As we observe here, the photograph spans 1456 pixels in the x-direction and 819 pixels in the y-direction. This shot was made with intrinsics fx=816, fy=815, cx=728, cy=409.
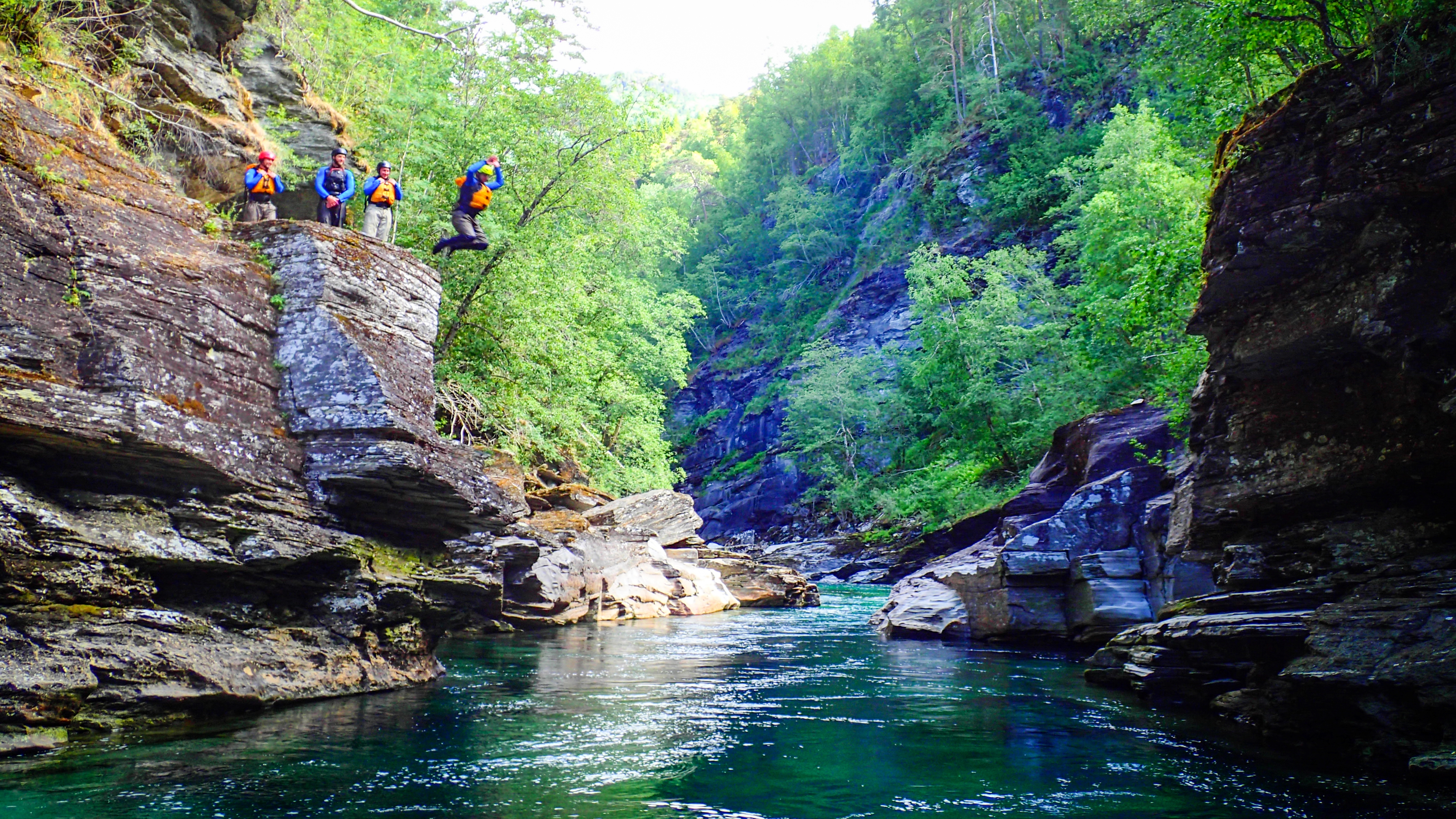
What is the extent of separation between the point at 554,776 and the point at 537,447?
52.6 feet

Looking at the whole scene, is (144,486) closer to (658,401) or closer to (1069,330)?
(658,401)

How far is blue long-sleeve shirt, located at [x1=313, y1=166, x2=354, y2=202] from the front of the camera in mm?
12008

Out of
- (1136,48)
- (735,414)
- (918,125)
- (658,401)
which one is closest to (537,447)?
(658,401)

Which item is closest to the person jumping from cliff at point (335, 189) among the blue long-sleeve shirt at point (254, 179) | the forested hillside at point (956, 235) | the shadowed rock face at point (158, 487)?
the blue long-sleeve shirt at point (254, 179)

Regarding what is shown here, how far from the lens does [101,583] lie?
6.97m

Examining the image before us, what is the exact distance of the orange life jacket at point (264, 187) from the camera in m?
11.9

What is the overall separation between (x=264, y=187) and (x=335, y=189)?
936mm

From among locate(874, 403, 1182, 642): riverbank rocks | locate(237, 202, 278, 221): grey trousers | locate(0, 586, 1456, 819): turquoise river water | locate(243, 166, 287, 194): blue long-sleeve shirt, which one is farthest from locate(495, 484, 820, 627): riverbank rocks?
locate(874, 403, 1182, 642): riverbank rocks

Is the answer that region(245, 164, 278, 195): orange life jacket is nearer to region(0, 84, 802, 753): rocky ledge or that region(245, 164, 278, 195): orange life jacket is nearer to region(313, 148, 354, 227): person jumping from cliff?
region(313, 148, 354, 227): person jumping from cliff

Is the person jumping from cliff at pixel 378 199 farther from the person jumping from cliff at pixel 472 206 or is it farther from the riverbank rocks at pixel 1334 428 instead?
the riverbank rocks at pixel 1334 428

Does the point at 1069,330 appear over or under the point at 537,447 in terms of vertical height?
over

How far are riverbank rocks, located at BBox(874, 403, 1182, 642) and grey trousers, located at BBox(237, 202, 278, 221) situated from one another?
43.3ft

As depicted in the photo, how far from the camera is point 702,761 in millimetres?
6457

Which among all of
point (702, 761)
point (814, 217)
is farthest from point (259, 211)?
point (814, 217)
